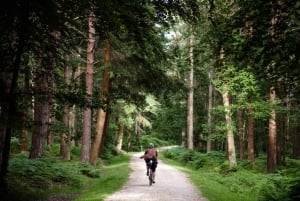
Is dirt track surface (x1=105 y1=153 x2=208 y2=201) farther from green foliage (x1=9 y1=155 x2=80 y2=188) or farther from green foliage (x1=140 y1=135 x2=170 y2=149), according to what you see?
green foliage (x1=140 y1=135 x2=170 y2=149)

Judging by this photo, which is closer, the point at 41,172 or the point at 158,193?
the point at 158,193

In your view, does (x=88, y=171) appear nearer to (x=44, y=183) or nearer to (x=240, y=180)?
(x=44, y=183)

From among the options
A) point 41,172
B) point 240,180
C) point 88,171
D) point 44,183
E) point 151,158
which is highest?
point 151,158

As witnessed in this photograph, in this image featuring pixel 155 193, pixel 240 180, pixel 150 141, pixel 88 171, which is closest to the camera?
pixel 155 193

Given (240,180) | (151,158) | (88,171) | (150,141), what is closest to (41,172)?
(151,158)

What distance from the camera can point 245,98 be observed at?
20875 mm

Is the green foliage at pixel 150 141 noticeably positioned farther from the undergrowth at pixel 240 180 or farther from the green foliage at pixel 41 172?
the green foliage at pixel 41 172

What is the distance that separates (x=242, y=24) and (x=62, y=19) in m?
3.51

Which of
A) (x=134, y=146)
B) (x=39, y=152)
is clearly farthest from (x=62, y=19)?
(x=134, y=146)

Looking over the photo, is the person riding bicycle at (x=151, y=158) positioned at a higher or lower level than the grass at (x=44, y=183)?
higher

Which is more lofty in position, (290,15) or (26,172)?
(290,15)

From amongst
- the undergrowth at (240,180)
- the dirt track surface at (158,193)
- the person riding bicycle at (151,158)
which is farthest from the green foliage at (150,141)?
the person riding bicycle at (151,158)

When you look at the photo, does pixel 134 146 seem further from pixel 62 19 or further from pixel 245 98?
pixel 62 19

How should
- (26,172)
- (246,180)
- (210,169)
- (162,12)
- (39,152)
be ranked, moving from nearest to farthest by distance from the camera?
(162,12) < (26,172) < (39,152) < (246,180) < (210,169)
